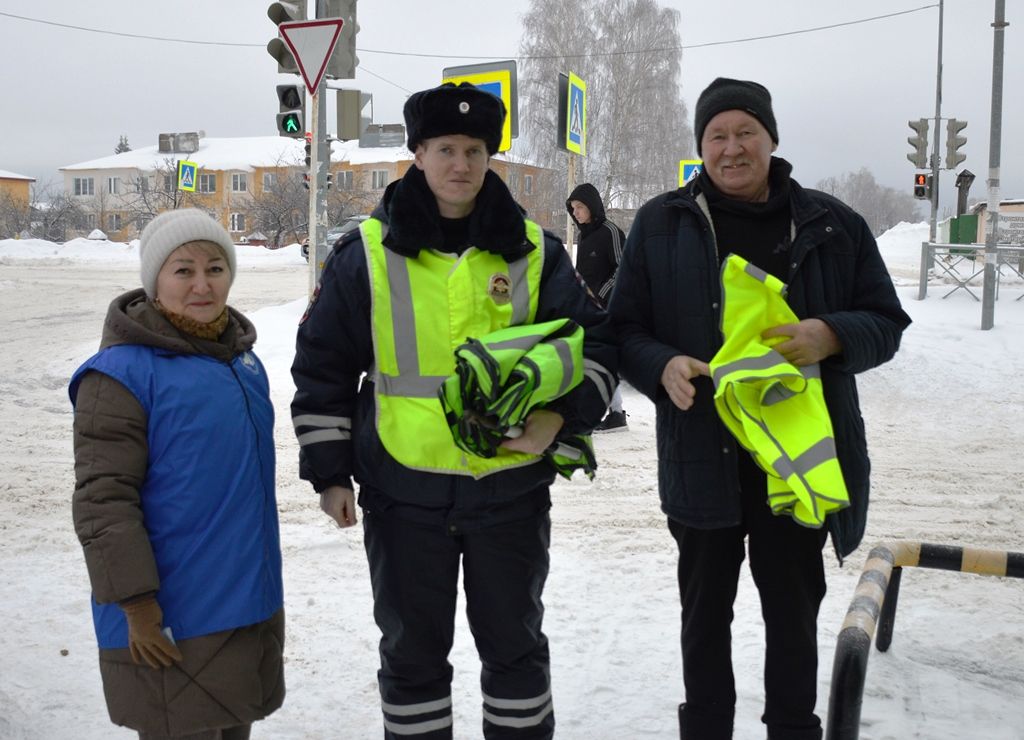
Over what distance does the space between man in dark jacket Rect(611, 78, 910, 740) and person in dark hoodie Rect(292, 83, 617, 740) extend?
0.28 m

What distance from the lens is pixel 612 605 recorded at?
4.38 m

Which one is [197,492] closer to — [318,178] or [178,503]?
[178,503]

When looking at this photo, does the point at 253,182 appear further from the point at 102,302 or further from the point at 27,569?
the point at 27,569

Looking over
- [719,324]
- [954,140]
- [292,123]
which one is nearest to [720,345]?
[719,324]

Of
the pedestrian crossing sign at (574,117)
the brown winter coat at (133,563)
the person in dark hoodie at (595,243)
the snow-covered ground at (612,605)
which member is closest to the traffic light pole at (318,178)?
the snow-covered ground at (612,605)

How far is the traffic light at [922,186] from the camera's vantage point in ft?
79.9

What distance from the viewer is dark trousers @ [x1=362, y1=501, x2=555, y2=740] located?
8.75 feet

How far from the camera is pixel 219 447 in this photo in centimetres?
246

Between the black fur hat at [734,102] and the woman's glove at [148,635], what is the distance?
199 centimetres

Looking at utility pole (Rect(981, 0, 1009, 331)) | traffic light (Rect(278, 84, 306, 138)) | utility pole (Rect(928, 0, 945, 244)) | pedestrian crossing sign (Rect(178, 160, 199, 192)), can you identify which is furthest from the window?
utility pole (Rect(981, 0, 1009, 331))

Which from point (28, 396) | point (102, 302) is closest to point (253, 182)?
point (102, 302)

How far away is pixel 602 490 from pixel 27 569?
137 inches

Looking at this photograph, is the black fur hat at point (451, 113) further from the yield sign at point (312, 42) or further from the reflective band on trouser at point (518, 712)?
the yield sign at point (312, 42)

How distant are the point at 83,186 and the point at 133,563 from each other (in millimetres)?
84022
